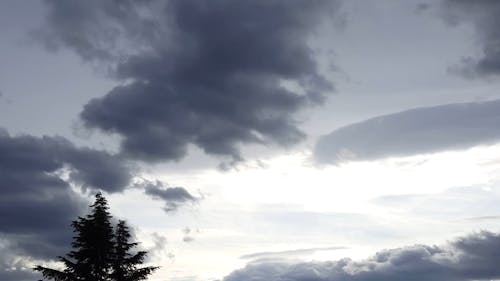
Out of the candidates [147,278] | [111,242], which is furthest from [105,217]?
[147,278]

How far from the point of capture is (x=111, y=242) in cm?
4272

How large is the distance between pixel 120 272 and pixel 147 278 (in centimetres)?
214

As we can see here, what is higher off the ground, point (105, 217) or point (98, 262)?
point (105, 217)

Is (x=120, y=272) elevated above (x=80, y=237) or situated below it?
below

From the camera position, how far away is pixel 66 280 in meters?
40.5

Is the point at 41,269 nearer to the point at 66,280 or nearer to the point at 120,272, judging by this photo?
the point at 66,280

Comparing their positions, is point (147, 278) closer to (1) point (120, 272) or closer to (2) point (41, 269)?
(1) point (120, 272)

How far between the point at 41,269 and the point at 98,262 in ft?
12.4

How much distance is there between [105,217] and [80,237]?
96.0 inches

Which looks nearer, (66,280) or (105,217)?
(66,280)

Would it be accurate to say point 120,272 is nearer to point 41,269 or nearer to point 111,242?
point 111,242

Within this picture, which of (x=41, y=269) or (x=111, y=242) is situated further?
(x=111, y=242)

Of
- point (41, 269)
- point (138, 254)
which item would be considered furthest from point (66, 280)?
point (138, 254)

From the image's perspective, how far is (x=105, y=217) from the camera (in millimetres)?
43906
